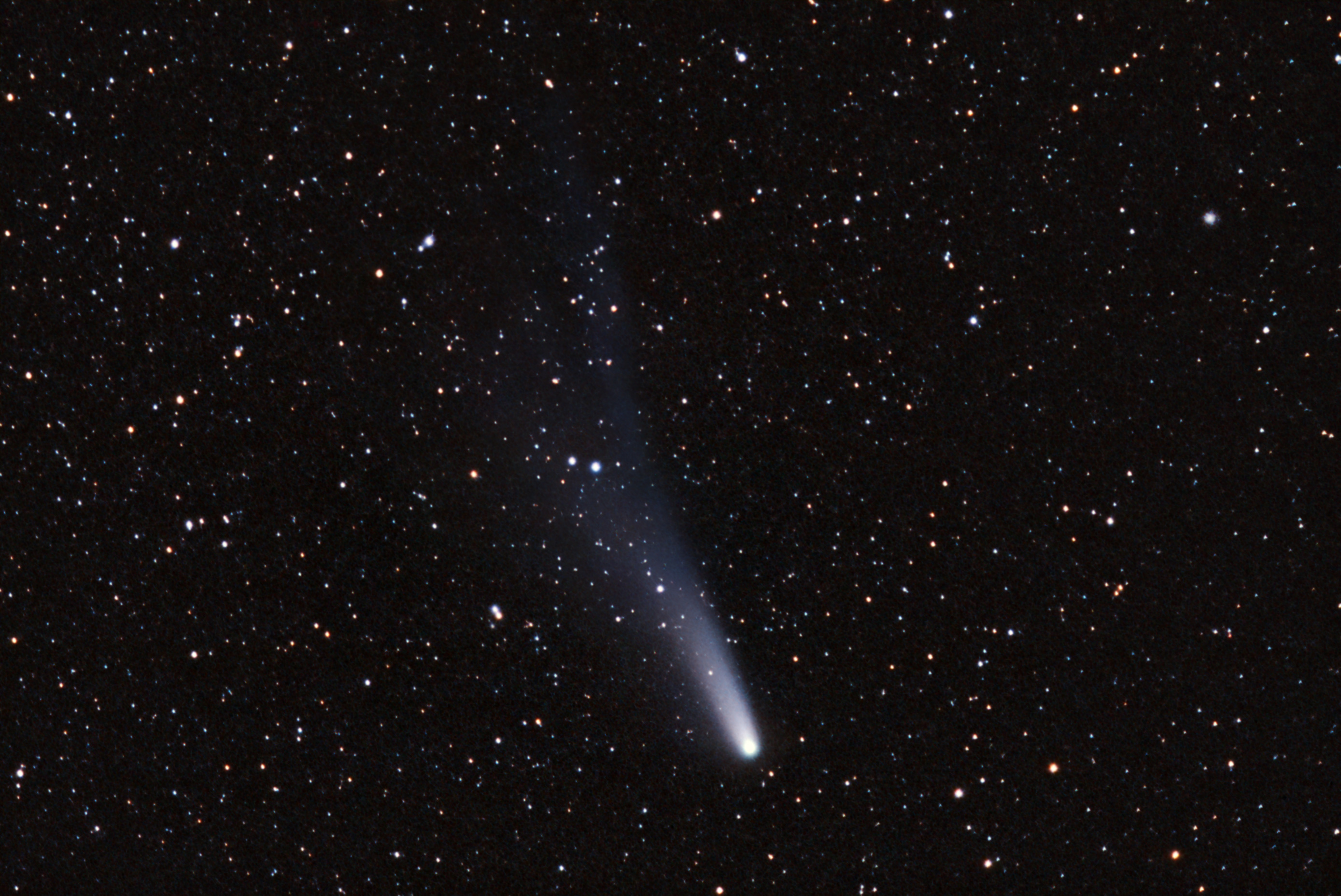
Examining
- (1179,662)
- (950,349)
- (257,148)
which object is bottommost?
(1179,662)

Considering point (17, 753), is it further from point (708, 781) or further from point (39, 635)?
point (708, 781)

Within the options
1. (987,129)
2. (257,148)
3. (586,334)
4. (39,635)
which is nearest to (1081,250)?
(987,129)

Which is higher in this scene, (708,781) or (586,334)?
(586,334)

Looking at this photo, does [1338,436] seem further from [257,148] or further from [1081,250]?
[257,148]

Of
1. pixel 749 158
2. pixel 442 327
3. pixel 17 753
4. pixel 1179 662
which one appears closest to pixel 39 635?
pixel 17 753

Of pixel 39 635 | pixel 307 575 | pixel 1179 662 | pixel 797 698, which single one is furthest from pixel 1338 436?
pixel 39 635

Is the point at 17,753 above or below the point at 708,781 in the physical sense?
above

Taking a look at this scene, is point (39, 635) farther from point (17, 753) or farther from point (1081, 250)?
point (1081, 250)
